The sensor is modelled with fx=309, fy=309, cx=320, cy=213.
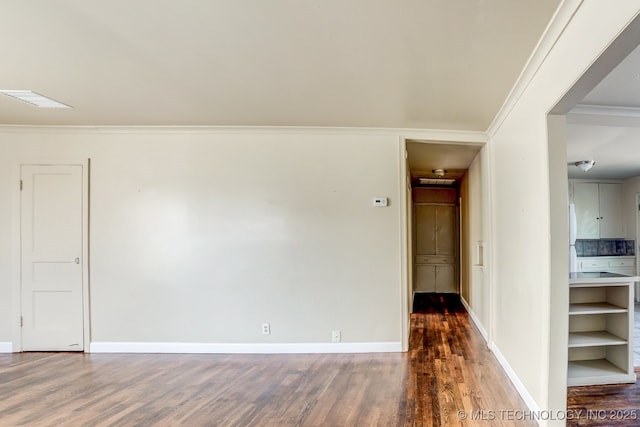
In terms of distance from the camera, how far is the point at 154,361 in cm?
324

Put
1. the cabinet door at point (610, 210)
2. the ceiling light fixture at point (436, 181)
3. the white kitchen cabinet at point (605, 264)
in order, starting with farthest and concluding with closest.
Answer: the ceiling light fixture at point (436, 181)
the cabinet door at point (610, 210)
the white kitchen cabinet at point (605, 264)

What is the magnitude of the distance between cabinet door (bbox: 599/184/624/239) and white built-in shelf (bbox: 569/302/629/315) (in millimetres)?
4180

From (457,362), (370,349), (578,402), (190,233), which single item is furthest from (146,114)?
(578,402)

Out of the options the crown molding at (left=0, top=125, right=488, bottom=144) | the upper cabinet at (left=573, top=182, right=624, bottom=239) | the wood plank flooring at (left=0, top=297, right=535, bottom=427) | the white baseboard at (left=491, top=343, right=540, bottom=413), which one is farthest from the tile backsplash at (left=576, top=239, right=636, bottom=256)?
the crown molding at (left=0, top=125, right=488, bottom=144)

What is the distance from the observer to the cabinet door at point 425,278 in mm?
6734

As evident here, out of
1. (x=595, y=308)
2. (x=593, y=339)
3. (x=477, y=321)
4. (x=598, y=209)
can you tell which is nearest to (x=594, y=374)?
(x=593, y=339)

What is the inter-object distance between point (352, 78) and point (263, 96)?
81 centimetres

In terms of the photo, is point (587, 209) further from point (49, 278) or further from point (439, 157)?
point (49, 278)

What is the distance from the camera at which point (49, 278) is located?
3471 millimetres

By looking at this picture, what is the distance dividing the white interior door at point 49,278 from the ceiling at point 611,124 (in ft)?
16.5

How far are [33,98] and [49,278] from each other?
6.45 feet

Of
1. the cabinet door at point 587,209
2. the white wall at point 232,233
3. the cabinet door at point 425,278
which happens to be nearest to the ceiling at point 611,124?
the cabinet door at point 587,209

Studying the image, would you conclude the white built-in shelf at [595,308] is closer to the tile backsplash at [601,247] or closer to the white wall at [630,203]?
the tile backsplash at [601,247]

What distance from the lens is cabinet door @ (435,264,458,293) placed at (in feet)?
21.9
